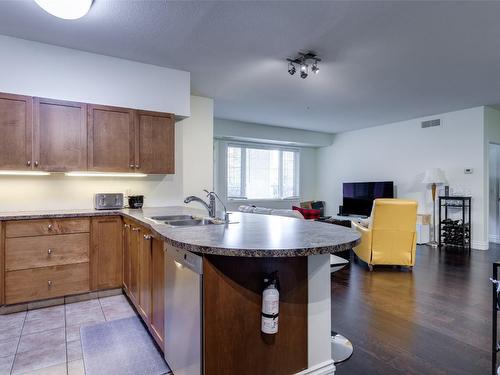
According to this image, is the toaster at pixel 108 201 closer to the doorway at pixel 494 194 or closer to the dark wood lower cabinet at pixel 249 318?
the dark wood lower cabinet at pixel 249 318

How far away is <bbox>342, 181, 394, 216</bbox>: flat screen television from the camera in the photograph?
23.0ft

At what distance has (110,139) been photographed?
11.2 feet

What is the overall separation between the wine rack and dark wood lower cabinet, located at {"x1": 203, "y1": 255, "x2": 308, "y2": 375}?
17.7ft

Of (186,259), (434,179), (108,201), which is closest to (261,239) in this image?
(186,259)

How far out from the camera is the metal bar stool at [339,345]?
2117 millimetres

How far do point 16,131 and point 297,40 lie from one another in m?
2.90

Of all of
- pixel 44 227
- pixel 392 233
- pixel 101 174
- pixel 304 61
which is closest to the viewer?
→ pixel 44 227

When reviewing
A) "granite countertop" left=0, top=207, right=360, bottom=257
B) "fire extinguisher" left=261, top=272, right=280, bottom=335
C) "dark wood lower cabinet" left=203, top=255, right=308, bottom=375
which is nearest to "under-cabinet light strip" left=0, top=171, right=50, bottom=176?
"granite countertop" left=0, top=207, right=360, bottom=257

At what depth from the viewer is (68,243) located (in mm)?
3041

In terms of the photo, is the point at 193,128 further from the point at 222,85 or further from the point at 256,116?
the point at 256,116

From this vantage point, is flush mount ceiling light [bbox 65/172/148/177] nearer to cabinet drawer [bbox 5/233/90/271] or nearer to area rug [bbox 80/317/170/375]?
cabinet drawer [bbox 5/233/90/271]

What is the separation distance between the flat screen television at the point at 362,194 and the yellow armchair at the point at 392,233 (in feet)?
9.47

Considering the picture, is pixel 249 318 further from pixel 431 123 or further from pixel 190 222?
pixel 431 123

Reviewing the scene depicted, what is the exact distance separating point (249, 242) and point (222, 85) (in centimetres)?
344
